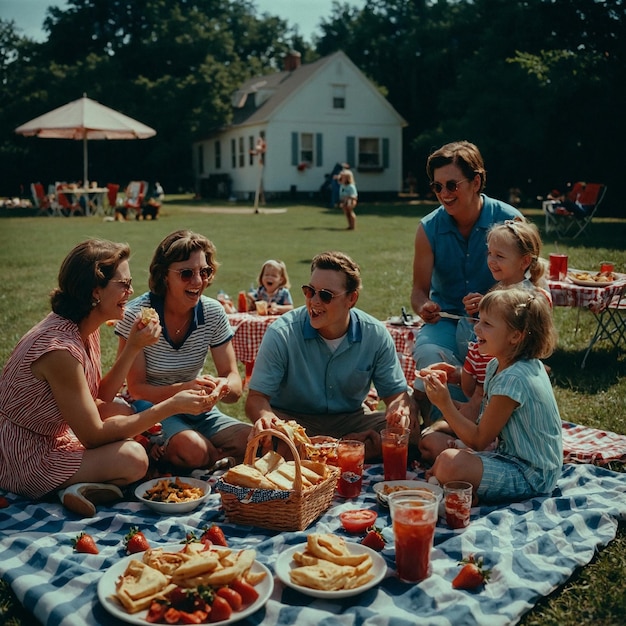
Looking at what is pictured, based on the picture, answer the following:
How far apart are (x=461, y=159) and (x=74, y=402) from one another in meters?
3.18

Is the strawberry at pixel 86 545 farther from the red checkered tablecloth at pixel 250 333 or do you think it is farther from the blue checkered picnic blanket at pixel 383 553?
the red checkered tablecloth at pixel 250 333

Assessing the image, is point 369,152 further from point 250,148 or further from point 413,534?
point 413,534

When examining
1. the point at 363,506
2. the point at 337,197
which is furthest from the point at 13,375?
the point at 337,197

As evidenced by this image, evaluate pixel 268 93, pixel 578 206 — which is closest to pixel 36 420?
pixel 578 206

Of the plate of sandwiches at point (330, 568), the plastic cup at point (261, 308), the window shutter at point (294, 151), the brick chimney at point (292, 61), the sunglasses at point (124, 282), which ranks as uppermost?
the brick chimney at point (292, 61)

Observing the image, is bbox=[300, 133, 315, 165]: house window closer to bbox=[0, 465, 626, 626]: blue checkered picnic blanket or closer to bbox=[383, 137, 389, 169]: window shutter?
bbox=[383, 137, 389, 169]: window shutter

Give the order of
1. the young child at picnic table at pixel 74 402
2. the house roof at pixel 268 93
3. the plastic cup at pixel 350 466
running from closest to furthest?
the young child at picnic table at pixel 74 402 < the plastic cup at pixel 350 466 < the house roof at pixel 268 93

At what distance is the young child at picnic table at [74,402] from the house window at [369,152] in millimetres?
33542

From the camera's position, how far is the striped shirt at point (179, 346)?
481 centimetres

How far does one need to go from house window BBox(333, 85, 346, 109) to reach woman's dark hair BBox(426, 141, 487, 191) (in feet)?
105

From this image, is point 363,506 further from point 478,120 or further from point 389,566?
point 478,120

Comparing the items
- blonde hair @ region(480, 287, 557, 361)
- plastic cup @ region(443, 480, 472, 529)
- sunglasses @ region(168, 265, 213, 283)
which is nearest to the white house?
sunglasses @ region(168, 265, 213, 283)

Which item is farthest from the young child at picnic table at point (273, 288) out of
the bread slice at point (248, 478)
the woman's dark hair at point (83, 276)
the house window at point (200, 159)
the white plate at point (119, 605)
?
the house window at point (200, 159)

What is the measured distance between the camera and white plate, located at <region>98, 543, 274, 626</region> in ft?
9.53
